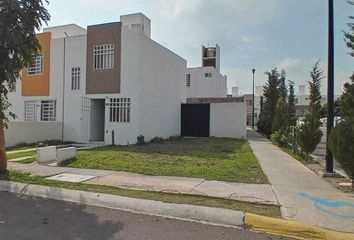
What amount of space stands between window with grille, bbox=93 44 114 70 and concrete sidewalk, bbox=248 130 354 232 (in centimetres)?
1297

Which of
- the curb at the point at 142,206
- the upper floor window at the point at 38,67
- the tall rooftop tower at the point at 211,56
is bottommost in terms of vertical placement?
the curb at the point at 142,206

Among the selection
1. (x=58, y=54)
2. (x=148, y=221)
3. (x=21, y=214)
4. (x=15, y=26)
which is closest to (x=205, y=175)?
(x=148, y=221)

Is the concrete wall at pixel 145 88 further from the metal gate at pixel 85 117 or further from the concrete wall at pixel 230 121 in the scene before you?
the concrete wall at pixel 230 121

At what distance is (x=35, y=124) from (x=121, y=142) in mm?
5207

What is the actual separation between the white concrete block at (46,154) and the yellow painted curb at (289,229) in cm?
954

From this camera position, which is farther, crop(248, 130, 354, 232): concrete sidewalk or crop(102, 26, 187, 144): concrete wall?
crop(102, 26, 187, 144): concrete wall

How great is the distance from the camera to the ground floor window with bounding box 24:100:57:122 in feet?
78.8

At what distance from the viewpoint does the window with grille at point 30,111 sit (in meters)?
24.6

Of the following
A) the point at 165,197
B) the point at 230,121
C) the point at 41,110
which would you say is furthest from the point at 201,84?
the point at 165,197

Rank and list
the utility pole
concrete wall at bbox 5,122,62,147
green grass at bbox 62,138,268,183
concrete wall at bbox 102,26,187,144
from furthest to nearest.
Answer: concrete wall at bbox 102,26,187,144 → concrete wall at bbox 5,122,62,147 → the utility pole → green grass at bbox 62,138,268,183

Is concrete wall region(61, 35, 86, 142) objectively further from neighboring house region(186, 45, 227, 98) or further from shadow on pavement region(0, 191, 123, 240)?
neighboring house region(186, 45, 227, 98)

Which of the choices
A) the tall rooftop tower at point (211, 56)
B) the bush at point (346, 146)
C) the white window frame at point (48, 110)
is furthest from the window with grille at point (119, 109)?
the tall rooftop tower at point (211, 56)

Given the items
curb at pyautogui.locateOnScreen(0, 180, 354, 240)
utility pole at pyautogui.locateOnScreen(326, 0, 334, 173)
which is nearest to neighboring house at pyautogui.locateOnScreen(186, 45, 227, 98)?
utility pole at pyautogui.locateOnScreen(326, 0, 334, 173)

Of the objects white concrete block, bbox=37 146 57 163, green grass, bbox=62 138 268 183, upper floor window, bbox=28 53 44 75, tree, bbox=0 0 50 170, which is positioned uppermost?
upper floor window, bbox=28 53 44 75
